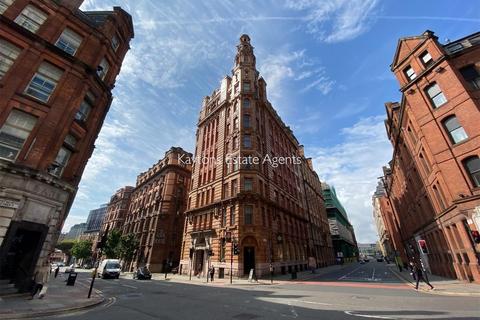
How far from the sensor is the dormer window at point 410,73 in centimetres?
2415

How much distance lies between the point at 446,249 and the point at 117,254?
5635 cm

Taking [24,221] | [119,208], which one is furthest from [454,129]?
[119,208]

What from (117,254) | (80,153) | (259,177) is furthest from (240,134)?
(117,254)

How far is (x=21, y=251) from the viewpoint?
549 inches

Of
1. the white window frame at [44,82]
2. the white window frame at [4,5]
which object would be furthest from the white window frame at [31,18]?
the white window frame at [44,82]

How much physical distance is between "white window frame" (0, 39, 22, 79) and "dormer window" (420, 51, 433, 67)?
34835 mm

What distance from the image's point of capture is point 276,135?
49500 millimetres

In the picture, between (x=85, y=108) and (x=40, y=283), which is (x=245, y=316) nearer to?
(x=40, y=283)

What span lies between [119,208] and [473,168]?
280 feet

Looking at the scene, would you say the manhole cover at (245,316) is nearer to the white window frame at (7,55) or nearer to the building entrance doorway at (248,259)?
the white window frame at (7,55)

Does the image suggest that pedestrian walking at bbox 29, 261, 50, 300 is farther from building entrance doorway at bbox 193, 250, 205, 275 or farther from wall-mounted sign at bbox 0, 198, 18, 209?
building entrance doorway at bbox 193, 250, 205, 275

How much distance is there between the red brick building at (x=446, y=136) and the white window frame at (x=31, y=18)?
107 feet

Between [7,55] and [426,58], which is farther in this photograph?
[426,58]

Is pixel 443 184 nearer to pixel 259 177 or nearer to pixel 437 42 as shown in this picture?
pixel 437 42
